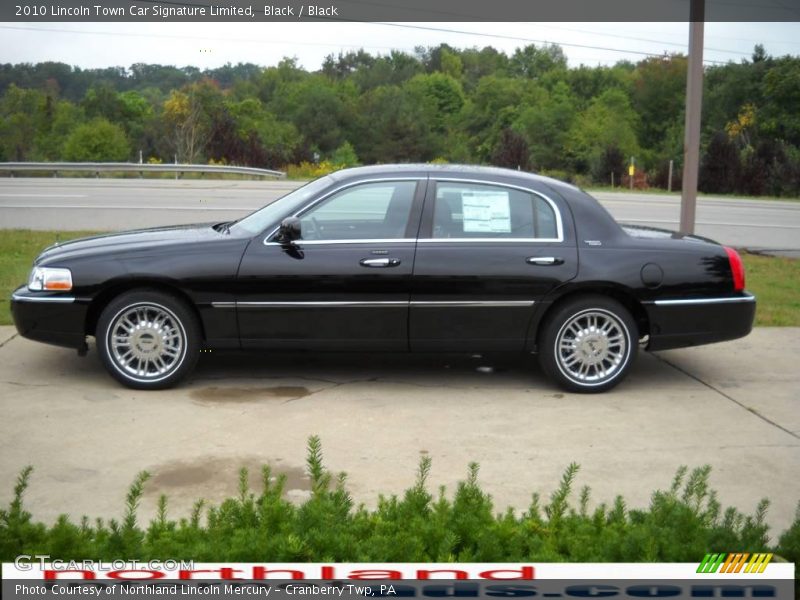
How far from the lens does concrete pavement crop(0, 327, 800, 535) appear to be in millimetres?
5688

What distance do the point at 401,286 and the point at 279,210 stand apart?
107 centimetres

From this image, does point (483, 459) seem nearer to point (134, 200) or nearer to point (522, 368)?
point (522, 368)

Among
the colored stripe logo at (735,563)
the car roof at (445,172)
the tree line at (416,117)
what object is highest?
the tree line at (416,117)

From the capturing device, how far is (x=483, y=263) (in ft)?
24.8

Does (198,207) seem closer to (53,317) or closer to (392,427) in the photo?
(53,317)

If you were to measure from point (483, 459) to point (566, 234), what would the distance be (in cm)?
219

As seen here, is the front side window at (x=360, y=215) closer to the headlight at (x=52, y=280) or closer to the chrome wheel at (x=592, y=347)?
the chrome wheel at (x=592, y=347)

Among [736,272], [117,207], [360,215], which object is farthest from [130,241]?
[117,207]

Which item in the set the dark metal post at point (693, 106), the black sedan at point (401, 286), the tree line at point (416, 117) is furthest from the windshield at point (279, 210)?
the tree line at point (416, 117)

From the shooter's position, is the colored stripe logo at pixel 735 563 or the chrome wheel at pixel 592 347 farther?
the chrome wheel at pixel 592 347

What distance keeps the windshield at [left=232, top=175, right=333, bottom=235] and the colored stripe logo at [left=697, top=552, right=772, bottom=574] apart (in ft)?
15.5

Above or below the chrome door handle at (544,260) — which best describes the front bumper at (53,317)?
below

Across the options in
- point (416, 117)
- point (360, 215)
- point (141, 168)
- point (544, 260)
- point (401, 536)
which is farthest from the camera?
point (416, 117)

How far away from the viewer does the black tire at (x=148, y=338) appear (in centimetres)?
745
